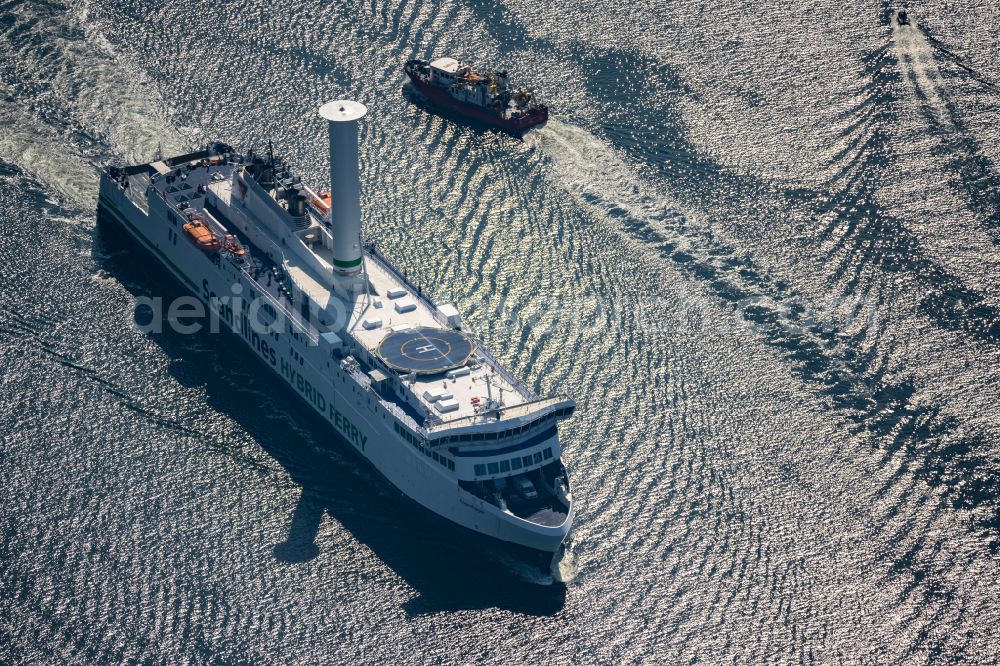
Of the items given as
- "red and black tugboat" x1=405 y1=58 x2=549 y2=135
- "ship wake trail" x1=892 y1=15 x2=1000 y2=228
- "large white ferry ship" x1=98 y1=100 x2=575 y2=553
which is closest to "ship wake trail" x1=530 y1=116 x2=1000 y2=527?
"red and black tugboat" x1=405 y1=58 x2=549 y2=135

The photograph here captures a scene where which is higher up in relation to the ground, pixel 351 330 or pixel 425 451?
pixel 351 330

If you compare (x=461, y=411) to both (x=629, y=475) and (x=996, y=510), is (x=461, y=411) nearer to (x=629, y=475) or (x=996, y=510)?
(x=629, y=475)

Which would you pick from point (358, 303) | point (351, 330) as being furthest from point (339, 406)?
point (358, 303)

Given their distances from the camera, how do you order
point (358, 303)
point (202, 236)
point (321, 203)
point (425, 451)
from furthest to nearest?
point (321, 203), point (202, 236), point (358, 303), point (425, 451)

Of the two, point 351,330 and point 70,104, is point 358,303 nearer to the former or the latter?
point 351,330

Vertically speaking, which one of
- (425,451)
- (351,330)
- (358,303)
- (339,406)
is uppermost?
(358,303)

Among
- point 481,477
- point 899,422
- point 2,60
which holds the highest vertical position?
point 899,422

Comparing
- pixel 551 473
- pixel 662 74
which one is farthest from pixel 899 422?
pixel 662 74
